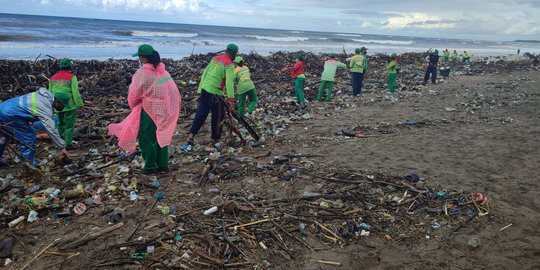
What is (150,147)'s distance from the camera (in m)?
5.06

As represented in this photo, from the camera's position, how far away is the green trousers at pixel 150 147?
16.3 feet

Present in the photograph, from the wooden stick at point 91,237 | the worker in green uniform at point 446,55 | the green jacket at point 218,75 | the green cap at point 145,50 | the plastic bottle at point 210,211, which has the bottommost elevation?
the wooden stick at point 91,237

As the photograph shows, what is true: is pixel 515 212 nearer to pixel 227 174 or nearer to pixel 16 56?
pixel 227 174

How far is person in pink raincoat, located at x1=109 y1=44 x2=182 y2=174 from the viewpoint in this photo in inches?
189

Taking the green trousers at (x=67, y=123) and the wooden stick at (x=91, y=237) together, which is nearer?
the wooden stick at (x=91, y=237)

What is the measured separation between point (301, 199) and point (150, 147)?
218cm

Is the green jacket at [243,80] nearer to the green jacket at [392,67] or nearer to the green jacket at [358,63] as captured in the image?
the green jacket at [358,63]

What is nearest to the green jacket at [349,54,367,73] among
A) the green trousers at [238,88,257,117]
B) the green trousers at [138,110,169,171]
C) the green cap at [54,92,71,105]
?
the green trousers at [238,88,257,117]

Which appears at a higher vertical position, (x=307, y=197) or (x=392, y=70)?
(x=392, y=70)

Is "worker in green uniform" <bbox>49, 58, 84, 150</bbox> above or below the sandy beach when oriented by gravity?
above

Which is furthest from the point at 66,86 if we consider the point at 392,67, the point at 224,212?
Answer: the point at 392,67

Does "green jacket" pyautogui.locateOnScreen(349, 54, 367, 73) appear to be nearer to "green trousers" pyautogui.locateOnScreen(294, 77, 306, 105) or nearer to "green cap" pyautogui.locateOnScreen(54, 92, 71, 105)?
"green trousers" pyautogui.locateOnScreen(294, 77, 306, 105)

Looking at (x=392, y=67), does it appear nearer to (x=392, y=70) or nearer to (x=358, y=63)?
(x=392, y=70)

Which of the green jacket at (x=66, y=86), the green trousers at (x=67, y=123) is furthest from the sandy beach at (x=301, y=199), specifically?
the green jacket at (x=66, y=86)
